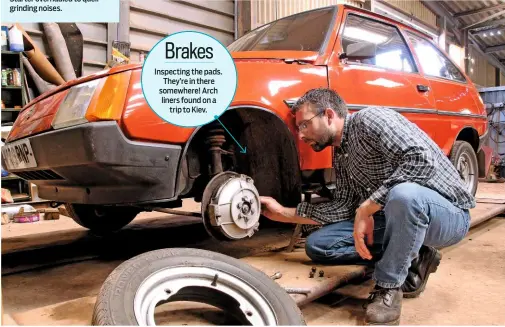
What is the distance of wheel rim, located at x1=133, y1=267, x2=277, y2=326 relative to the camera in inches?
52.2

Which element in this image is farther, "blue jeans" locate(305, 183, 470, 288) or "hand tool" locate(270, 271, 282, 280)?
"hand tool" locate(270, 271, 282, 280)

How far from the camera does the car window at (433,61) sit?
10.2ft

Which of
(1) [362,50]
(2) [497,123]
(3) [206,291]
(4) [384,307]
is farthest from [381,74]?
(2) [497,123]

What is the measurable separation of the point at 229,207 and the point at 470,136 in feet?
8.79

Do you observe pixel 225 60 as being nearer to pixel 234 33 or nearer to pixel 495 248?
pixel 495 248

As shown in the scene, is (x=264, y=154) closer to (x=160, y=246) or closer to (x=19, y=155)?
(x=160, y=246)

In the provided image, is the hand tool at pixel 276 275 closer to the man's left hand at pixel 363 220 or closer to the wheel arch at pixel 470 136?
the man's left hand at pixel 363 220

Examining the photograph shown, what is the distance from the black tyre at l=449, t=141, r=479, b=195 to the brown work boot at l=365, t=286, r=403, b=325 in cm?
194

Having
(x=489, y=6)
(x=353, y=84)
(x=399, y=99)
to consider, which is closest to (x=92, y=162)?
(x=353, y=84)

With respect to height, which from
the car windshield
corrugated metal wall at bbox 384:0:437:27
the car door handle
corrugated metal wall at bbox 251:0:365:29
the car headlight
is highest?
corrugated metal wall at bbox 384:0:437:27

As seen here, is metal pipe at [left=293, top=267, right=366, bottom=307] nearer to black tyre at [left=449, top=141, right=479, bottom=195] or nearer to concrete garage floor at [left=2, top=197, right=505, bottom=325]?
concrete garage floor at [left=2, top=197, right=505, bottom=325]

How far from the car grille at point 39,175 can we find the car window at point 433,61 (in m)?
2.53

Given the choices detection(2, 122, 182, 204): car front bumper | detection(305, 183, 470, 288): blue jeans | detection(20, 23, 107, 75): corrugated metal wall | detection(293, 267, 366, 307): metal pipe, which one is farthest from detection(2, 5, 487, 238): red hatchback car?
detection(20, 23, 107, 75): corrugated metal wall

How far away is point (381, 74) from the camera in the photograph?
2.44m
